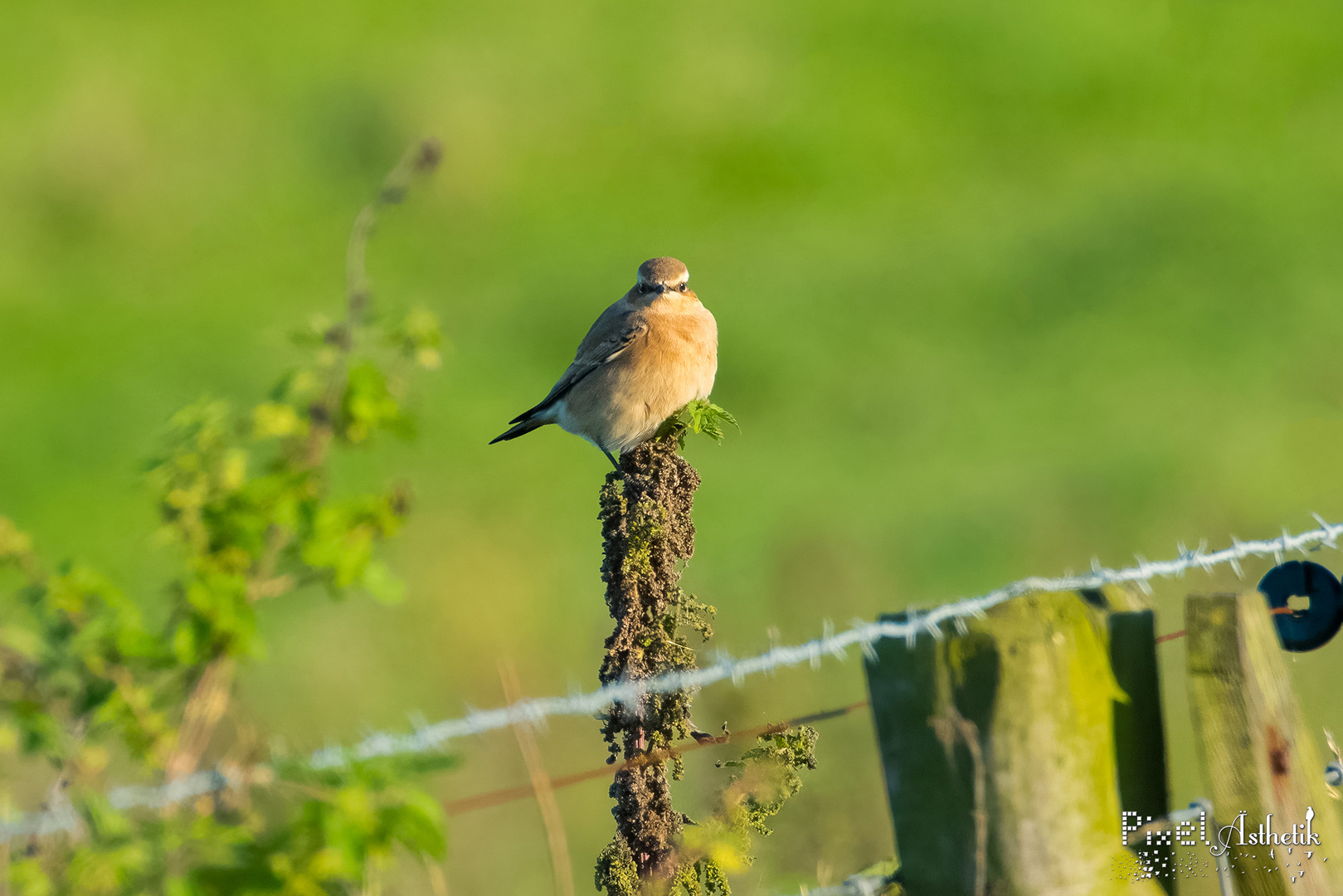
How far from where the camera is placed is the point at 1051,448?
15.4 meters

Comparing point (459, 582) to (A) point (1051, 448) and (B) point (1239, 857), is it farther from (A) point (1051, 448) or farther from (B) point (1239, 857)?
(A) point (1051, 448)

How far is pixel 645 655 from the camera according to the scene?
106 inches

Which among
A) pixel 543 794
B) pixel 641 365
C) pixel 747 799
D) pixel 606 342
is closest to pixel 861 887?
pixel 747 799

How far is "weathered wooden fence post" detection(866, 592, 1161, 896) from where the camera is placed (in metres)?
1.97

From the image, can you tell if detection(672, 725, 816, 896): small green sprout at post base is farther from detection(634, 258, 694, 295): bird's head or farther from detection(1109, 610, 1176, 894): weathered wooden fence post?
detection(634, 258, 694, 295): bird's head

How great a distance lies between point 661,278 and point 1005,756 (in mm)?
3604

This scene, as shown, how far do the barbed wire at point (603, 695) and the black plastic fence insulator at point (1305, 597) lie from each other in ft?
1.14

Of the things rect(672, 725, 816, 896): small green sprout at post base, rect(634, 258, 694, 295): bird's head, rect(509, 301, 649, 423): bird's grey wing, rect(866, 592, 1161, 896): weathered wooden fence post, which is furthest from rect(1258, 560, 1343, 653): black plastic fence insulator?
rect(634, 258, 694, 295): bird's head

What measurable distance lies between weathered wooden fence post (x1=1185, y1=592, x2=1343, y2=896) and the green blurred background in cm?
338

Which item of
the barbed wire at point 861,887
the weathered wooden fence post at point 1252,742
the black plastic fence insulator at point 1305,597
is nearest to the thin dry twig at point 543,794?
the barbed wire at point 861,887

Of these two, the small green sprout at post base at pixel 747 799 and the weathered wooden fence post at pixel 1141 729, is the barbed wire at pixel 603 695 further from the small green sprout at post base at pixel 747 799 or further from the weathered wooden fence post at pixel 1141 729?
the small green sprout at post base at pixel 747 799

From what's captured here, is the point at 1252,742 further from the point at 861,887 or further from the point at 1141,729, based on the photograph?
the point at 861,887

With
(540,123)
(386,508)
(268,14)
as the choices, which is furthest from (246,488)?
(268,14)

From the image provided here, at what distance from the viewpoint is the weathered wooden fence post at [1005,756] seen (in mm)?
1970
